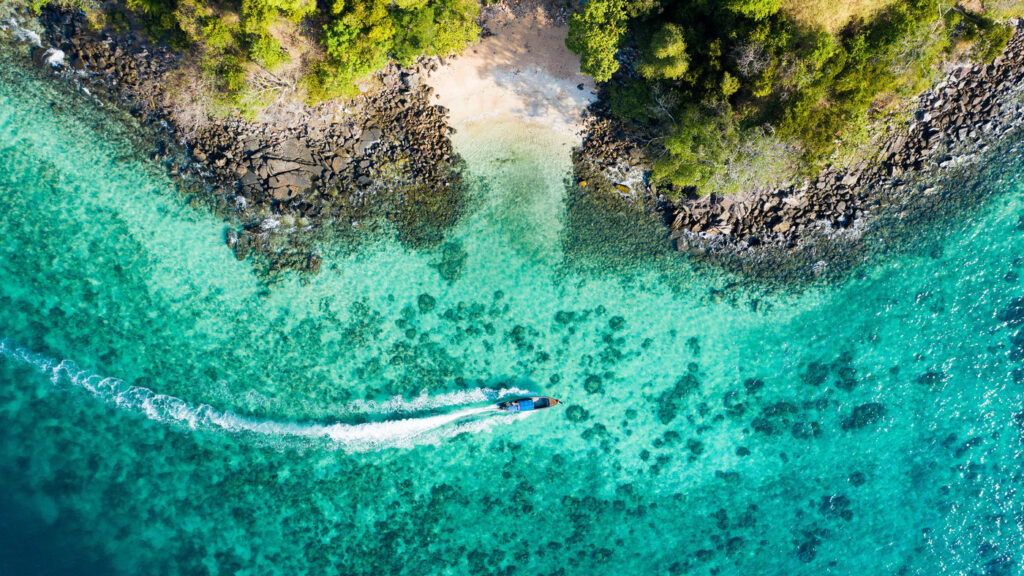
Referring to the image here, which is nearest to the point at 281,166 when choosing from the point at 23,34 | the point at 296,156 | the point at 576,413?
the point at 296,156

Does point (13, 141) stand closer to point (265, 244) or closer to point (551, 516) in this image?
point (265, 244)

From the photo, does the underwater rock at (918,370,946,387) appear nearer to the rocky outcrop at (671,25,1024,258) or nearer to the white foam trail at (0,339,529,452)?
the rocky outcrop at (671,25,1024,258)

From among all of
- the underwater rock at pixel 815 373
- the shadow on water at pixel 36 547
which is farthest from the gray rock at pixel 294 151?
Result: the underwater rock at pixel 815 373

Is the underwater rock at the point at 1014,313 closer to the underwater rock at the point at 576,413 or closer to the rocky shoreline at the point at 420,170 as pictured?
the rocky shoreline at the point at 420,170

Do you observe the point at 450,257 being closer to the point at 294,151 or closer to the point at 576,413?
the point at 294,151

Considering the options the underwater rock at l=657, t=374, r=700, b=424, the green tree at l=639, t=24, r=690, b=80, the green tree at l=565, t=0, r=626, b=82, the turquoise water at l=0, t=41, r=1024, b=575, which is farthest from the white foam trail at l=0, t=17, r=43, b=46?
the underwater rock at l=657, t=374, r=700, b=424

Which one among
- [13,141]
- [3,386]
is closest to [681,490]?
[3,386]

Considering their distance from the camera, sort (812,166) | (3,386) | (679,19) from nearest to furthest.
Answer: (679,19) → (812,166) → (3,386)
